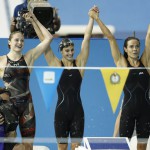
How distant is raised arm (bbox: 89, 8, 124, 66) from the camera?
3.91m

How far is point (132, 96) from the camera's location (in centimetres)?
400

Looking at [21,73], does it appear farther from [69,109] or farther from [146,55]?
[146,55]

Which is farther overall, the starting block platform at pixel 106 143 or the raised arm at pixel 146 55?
the raised arm at pixel 146 55

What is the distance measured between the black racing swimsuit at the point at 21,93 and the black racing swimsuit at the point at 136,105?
743 mm

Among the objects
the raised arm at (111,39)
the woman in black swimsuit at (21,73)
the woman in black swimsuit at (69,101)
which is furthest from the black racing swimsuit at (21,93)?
the raised arm at (111,39)

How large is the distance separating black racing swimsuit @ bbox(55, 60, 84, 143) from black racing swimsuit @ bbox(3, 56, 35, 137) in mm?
217

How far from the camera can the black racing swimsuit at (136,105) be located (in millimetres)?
3980

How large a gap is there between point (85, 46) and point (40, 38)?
360mm

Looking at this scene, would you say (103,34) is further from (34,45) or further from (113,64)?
(34,45)

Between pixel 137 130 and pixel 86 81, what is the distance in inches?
22.4

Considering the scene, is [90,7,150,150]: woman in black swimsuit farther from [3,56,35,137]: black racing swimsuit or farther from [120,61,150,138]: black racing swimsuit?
[3,56,35,137]: black racing swimsuit

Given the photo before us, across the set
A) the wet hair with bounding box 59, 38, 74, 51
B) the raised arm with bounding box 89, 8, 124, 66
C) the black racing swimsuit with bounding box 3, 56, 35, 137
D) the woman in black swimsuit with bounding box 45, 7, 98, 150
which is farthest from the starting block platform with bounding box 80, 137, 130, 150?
the wet hair with bounding box 59, 38, 74, 51

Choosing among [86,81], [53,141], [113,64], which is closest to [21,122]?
[53,141]

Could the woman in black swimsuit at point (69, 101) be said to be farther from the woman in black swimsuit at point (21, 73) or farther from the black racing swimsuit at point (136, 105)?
the black racing swimsuit at point (136, 105)
